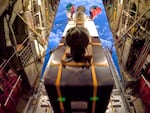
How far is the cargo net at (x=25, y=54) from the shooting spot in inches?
242

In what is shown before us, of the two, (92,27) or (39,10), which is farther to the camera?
(39,10)

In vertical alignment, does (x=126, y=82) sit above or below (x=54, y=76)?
below

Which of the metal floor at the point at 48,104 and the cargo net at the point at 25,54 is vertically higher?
the cargo net at the point at 25,54

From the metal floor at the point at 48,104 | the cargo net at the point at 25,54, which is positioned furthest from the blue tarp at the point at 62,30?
the metal floor at the point at 48,104

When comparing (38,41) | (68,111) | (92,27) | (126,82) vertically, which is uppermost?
(92,27)

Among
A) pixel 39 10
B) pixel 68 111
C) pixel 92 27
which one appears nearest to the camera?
pixel 68 111

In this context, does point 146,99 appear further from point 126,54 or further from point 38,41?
point 38,41

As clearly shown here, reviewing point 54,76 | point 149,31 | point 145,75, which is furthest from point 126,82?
point 54,76

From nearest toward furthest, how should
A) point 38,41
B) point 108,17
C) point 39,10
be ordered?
1. point 38,41
2. point 39,10
3. point 108,17

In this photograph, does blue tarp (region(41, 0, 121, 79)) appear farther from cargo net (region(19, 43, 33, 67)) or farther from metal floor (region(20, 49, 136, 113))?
metal floor (region(20, 49, 136, 113))

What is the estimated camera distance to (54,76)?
3.61 m

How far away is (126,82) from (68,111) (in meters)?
3.51

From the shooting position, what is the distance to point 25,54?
6.57 meters

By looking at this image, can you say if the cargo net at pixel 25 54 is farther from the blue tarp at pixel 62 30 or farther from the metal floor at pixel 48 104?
the blue tarp at pixel 62 30
